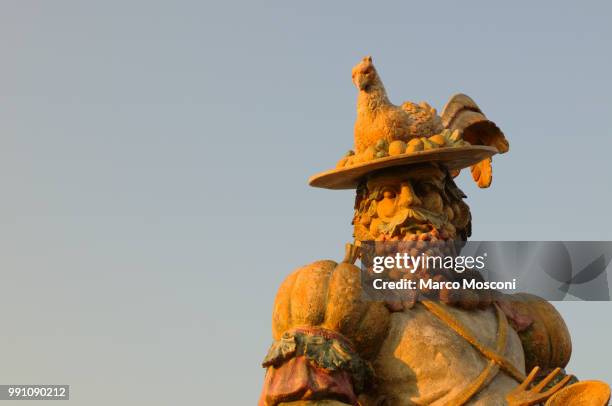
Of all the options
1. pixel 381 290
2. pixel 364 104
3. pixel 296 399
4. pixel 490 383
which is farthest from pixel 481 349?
pixel 364 104

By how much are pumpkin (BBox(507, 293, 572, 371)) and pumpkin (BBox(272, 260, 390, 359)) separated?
4.72ft

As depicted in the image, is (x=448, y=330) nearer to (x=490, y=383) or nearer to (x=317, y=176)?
(x=490, y=383)

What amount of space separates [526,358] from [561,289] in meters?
0.79

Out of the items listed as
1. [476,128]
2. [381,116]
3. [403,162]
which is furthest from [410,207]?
[476,128]

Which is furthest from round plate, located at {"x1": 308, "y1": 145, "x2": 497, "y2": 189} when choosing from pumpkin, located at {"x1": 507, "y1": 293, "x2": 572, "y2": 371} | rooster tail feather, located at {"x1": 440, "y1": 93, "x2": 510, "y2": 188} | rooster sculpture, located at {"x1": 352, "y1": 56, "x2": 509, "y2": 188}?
pumpkin, located at {"x1": 507, "y1": 293, "x2": 572, "y2": 371}

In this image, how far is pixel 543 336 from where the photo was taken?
8375 mm

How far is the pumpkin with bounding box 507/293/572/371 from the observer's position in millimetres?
8352

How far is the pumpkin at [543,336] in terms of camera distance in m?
8.35

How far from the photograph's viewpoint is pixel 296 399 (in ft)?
22.8

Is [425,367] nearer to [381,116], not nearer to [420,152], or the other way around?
[420,152]

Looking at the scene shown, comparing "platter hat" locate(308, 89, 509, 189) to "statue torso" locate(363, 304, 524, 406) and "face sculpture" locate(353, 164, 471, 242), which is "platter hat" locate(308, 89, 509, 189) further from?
"statue torso" locate(363, 304, 524, 406)

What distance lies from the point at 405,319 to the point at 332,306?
2.01 feet

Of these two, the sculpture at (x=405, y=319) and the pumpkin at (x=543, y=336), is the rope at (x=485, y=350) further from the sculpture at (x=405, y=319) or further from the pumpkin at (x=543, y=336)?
the pumpkin at (x=543, y=336)

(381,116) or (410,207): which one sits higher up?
(381,116)
